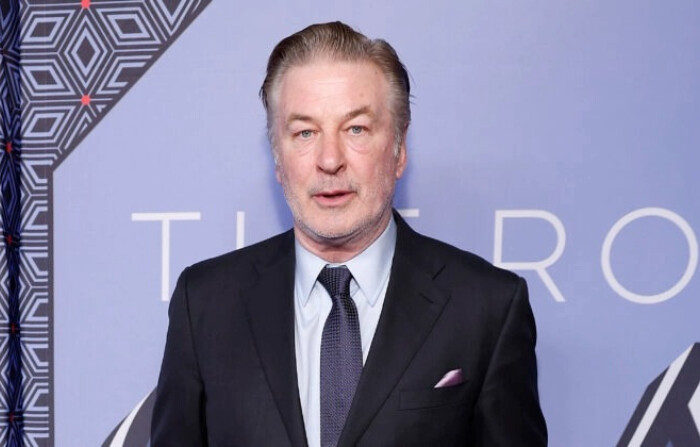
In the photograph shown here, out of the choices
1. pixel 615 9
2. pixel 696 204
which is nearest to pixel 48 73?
pixel 615 9

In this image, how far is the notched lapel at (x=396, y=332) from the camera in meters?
1.22

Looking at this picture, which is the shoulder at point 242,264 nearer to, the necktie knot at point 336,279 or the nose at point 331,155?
the necktie knot at point 336,279

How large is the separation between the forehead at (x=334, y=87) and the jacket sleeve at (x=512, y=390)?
0.46 metres

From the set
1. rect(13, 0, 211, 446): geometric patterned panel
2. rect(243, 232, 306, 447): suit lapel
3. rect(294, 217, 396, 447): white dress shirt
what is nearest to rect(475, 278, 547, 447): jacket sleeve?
rect(294, 217, 396, 447): white dress shirt

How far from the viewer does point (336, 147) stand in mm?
1276

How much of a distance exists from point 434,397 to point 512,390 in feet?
0.51

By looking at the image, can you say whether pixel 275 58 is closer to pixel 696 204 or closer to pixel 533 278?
pixel 533 278

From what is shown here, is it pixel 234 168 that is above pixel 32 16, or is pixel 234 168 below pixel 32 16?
below

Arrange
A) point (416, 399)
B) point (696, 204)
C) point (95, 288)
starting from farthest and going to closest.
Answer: point (95, 288) < point (696, 204) < point (416, 399)

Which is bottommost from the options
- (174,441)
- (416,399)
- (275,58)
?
(174,441)

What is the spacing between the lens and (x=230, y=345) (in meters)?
1.33

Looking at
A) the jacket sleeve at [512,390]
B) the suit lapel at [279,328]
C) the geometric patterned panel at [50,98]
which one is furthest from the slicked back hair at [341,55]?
the geometric patterned panel at [50,98]

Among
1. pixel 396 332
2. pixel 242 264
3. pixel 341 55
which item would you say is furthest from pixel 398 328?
pixel 341 55

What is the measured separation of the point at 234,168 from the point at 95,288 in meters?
0.47
